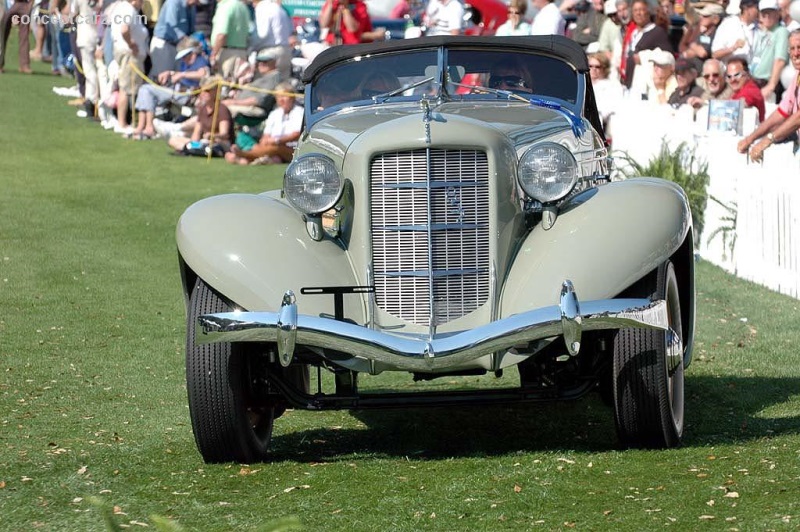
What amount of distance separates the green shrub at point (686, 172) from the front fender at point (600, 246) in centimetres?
625

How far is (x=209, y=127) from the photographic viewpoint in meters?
19.8

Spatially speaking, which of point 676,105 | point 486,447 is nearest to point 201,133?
point 676,105

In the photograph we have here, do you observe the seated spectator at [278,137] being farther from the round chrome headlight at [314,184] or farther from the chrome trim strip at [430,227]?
the chrome trim strip at [430,227]

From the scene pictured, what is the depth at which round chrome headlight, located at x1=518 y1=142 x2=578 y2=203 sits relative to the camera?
6059 mm

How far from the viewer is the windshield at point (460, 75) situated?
A: 750 centimetres

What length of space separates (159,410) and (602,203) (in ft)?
9.63

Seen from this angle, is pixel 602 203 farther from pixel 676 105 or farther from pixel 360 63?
pixel 676 105

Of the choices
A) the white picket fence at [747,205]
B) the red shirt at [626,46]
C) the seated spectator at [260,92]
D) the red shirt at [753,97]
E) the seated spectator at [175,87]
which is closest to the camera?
the white picket fence at [747,205]

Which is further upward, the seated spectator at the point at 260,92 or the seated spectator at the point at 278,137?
the seated spectator at the point at 260,92

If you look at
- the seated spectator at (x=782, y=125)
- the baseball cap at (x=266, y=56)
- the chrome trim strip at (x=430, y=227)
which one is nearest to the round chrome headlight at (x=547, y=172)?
the chrome trim strip at (x=430, y=227)

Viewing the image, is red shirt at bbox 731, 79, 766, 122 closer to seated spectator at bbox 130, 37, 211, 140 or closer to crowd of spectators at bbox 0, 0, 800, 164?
crowd of spectators at bbox 0, 0, 800, 164

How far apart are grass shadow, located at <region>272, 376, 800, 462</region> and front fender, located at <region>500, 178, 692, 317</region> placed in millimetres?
853

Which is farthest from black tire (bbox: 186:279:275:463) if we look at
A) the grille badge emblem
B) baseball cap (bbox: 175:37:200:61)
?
baseball cap (bbox: 175:37:200:61)

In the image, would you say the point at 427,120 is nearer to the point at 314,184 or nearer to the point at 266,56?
the point at 314,184
